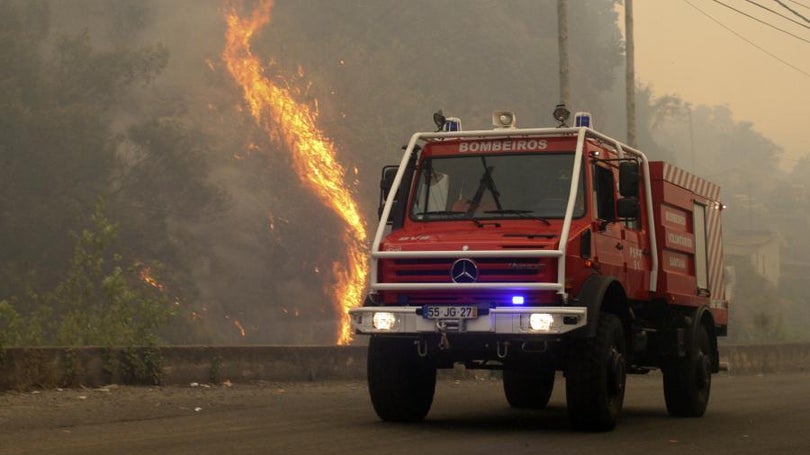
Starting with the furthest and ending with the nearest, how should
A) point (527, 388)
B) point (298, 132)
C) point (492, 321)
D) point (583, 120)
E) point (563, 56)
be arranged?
point (298, 132) → point (563, 56) → point (527, 388) → point (583, 120) → point (492, 321)

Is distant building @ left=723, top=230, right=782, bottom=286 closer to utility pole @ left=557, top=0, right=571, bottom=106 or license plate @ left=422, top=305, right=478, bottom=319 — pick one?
utility pole @ left=557, top=0, right=571, bottom=106

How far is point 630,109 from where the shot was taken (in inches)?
1183

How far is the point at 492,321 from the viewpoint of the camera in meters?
11.2

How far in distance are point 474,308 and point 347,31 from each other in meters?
58.8

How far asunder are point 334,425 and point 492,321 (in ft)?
6.84

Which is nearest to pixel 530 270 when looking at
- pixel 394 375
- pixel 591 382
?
pixel 591 382

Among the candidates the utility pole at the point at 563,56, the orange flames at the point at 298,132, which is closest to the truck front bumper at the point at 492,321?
the utility pole at the point at 563,56

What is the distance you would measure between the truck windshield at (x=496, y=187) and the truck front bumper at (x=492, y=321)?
1.36 m

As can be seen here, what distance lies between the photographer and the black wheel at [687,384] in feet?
47.8

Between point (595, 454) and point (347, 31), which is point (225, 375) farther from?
point (347, 31)

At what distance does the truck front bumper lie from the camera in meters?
11.1

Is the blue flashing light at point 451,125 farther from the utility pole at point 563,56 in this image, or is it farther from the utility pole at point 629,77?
the utility pole at point 629,77

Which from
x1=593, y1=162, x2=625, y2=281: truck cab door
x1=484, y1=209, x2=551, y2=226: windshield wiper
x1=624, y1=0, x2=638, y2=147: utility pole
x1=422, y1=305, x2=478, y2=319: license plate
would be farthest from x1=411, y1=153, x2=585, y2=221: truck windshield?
x1=624, y1=0, x2=638, y2=147: utility pole

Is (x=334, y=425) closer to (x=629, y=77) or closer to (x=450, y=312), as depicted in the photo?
(x=450, y=312)
